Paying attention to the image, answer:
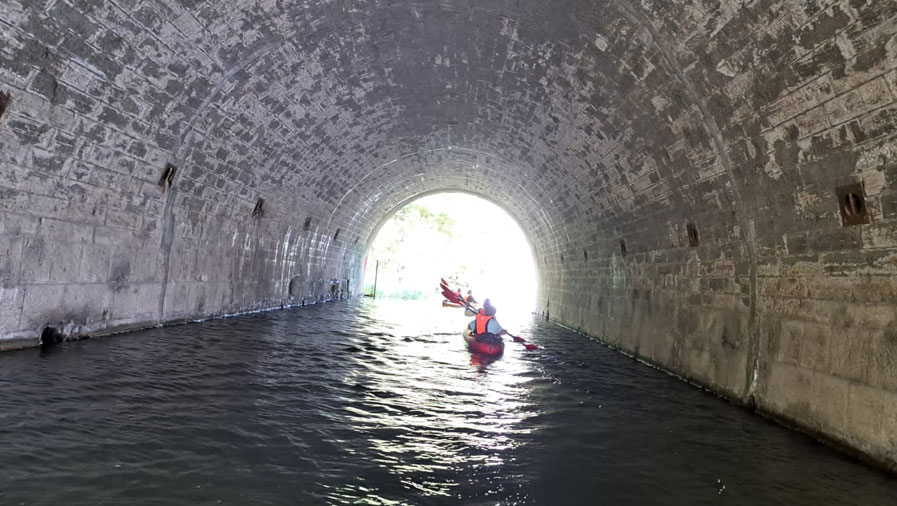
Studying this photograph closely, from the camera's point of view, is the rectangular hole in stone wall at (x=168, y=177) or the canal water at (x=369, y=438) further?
the rectangular hole in stone wall at (x=168, y=177)

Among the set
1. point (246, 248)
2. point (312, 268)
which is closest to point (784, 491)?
point (246, 248)

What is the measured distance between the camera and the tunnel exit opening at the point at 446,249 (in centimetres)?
4759

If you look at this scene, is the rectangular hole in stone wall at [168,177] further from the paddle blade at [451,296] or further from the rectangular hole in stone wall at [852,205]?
the paddle blade at [451,296]

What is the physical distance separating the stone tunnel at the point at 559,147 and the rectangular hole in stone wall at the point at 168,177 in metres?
0.04

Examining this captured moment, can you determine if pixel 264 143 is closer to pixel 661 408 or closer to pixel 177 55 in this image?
pixel 177 55

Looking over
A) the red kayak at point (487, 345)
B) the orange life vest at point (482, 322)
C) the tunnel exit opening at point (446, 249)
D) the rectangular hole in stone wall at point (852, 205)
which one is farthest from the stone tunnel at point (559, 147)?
the tunnel exit opening at point (446, 249)

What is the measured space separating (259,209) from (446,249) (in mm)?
35682

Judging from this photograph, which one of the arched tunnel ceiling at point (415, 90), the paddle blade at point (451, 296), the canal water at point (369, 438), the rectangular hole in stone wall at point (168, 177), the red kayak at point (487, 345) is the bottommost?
the canal water at point (369, 438)

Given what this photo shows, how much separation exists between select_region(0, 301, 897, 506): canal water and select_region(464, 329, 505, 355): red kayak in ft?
7.24

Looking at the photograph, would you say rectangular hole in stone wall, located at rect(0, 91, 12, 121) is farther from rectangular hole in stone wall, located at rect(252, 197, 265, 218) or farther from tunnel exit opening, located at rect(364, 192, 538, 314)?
tunnel exit opening, located at rect(364, 192, 538, 314)

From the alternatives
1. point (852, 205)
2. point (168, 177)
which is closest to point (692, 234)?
point (852, 205)

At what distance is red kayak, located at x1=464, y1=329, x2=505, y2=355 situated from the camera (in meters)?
11.9

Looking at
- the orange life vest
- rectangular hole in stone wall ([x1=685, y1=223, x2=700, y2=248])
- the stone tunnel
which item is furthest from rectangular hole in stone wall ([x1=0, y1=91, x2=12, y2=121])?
rectangular hole in stone wall ([x1=685, y1=223, x2=700, y2=248])

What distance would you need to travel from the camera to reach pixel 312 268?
21.7 meters
